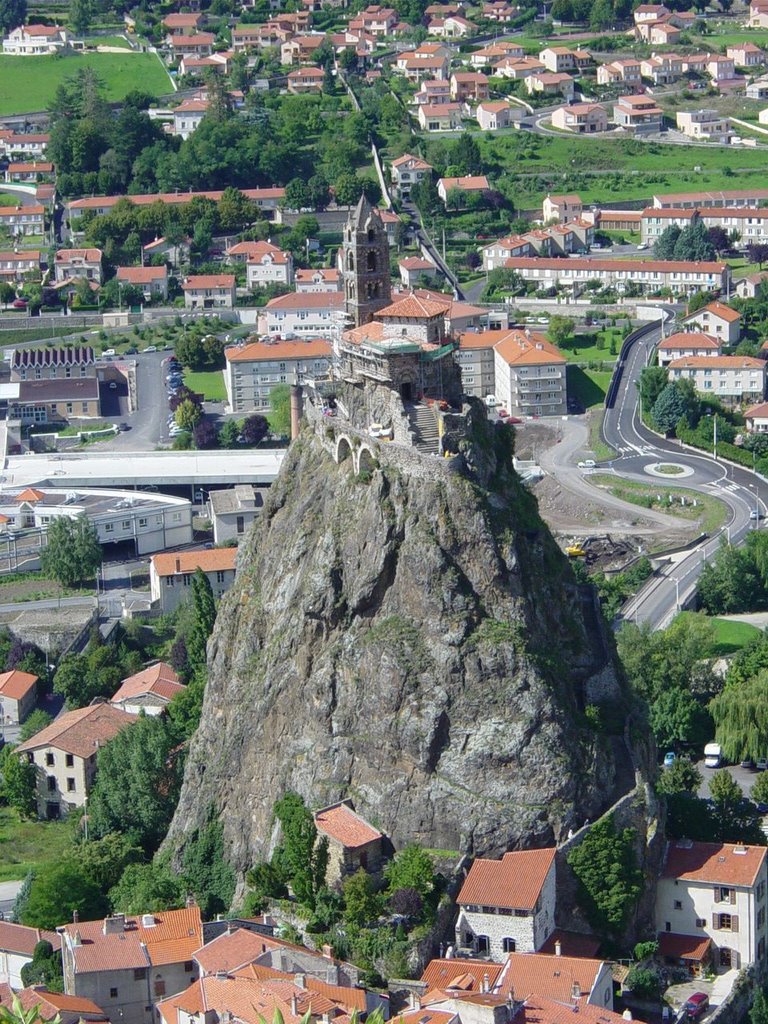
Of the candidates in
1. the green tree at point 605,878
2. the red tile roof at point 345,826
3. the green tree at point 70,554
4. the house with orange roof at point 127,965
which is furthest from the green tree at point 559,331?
the house with orange roof at point 127,965

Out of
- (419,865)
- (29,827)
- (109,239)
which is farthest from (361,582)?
(109,239)

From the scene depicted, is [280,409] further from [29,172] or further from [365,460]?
[365,460]

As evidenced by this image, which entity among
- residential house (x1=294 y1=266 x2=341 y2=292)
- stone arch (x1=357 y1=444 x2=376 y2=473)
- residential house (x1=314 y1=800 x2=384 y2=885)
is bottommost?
residential house (x1=314 y1=800 x2=384 y2=885)

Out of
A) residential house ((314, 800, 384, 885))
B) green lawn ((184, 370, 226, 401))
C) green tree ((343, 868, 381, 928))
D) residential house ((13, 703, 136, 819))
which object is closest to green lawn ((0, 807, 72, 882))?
residential house ((13, 703, 136, 819))

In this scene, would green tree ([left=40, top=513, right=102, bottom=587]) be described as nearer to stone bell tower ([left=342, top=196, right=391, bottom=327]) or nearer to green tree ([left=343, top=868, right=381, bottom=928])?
stone bell tower ([left=342, top=196, right=391, bottom=327])

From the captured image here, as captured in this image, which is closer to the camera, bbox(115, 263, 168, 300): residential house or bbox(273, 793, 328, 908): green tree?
bbox(273, 793, 328, 908): green tree

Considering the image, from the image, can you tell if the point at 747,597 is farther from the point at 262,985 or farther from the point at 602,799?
the point at 262,985

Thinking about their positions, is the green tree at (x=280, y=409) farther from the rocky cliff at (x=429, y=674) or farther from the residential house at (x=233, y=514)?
the rocky cliff at (x=429, y=674)
